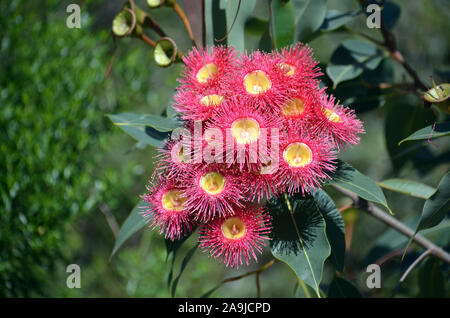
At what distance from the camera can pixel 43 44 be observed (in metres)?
1.45

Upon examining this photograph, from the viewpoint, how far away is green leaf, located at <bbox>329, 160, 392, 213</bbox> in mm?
651

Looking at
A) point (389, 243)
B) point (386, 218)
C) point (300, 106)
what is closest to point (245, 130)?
point (300, 106)

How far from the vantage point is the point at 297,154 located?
609 millimetres

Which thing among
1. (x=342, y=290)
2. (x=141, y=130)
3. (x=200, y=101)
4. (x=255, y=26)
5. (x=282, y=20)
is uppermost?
(x=255, y=26)

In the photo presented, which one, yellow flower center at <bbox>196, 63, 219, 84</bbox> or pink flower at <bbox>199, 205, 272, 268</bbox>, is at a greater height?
yellow flower center at <bbox>196, 63, 219, 84</bbox>

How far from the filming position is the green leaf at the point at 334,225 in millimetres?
741

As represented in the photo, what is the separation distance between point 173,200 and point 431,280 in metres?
0.86

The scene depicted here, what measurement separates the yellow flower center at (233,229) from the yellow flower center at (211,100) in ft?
0.64

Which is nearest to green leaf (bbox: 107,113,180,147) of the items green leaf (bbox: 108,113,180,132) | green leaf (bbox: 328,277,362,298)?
green leaf (bbox: 108,113,180,132)

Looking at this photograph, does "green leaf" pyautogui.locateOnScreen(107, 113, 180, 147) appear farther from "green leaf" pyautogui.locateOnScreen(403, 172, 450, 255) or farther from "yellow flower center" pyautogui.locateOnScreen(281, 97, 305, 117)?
"green leaf" pyautogui.locateOnScreen(403, 172, 450, 255)

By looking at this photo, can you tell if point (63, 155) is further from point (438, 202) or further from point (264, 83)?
point (438, 202)

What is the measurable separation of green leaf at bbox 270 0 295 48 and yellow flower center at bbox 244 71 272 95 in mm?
173

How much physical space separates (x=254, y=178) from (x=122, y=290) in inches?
58.3

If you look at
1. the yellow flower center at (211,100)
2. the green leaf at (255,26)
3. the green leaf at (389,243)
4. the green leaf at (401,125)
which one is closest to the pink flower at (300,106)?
the yellow flower center at (211,100)
